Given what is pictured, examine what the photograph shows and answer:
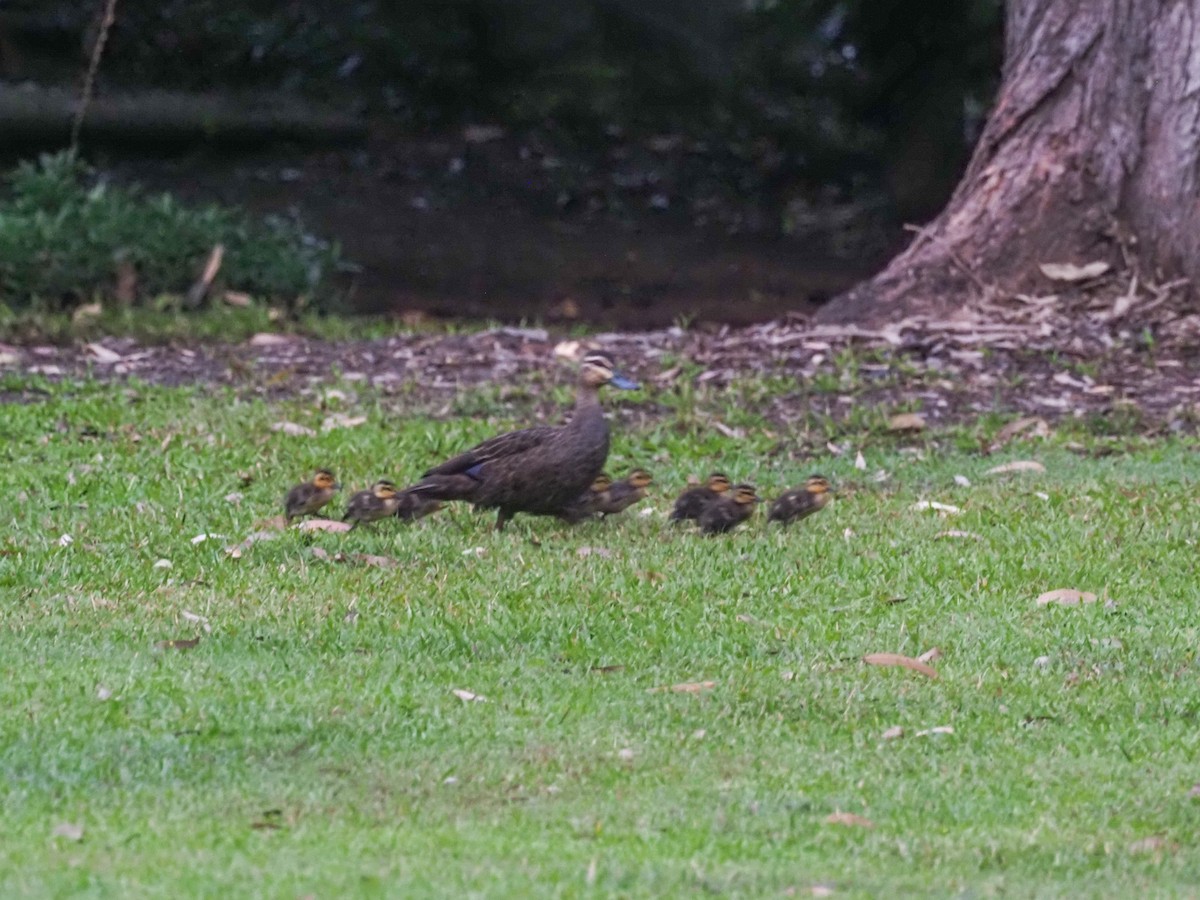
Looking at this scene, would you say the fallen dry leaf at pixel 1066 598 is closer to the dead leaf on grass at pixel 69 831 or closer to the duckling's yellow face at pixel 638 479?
the duckling's yellow face at pixel 638 479

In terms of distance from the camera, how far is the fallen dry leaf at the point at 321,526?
9.22m

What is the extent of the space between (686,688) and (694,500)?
276cm

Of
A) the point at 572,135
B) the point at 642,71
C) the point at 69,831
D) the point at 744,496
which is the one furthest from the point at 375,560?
the point at 642,71

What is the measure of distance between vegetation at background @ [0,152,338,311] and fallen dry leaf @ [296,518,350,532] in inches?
263

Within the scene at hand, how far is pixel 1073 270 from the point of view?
1423 cm

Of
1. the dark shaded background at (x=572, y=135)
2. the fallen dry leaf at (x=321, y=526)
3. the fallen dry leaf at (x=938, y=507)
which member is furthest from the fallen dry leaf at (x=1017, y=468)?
the dark shaded background at (x=572, y=135)

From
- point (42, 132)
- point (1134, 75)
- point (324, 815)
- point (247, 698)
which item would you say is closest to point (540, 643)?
point (247, 698)

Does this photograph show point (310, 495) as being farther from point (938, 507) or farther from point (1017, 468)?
point (1017, 468)

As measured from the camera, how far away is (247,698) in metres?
6.50

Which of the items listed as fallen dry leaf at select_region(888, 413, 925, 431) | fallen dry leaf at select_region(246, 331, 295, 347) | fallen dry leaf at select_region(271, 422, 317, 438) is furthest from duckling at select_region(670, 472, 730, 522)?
fallen dry leaf at select_region(246, 331, 295, 347)

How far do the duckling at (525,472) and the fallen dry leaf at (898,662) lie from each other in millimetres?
2467

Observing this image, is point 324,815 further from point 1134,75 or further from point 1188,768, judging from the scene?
point 1134,75

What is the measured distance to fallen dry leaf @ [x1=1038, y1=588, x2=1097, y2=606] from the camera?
802 cm

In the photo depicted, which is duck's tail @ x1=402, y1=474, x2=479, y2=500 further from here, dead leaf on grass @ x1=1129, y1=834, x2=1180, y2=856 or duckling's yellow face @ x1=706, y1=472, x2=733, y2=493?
dead leaf on grass @ x1=1129, y1=834, x2=1180, y2=856
